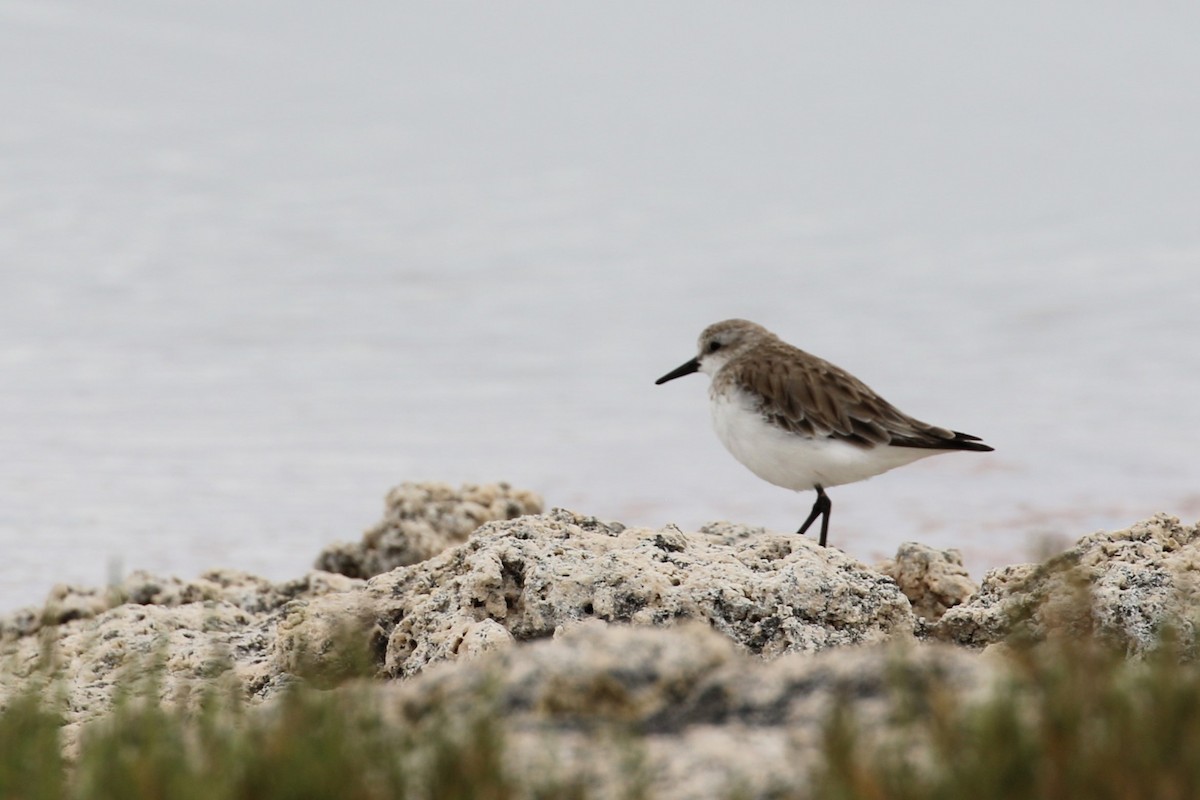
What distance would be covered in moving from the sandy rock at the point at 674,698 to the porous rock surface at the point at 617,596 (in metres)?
1.69

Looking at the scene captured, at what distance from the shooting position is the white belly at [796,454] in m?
8.12

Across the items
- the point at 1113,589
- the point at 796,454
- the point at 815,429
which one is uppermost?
the point at 815,429

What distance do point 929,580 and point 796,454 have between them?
1.68 m

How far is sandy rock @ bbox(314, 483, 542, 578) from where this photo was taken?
319 inches

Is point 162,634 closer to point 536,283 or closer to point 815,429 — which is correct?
point 815,429

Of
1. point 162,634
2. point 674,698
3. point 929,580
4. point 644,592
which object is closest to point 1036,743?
point 674,698

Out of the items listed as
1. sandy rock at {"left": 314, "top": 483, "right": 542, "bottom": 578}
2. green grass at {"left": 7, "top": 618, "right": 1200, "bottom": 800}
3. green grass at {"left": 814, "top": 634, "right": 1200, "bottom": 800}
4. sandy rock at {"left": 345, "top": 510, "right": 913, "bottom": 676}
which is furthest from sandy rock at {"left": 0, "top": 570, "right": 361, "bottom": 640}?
green grass at {"left": 814, "top": 634, "right": 1200, "bottom": 800}

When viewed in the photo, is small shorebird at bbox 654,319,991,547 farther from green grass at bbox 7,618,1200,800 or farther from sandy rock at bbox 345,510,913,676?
green grass at bbox 7,618,1200,800

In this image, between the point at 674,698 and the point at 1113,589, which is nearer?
the point at 674,698

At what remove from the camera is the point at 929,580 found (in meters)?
6.54

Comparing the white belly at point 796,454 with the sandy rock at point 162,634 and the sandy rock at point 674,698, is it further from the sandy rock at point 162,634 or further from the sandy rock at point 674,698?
the sandy rock at point 674,698

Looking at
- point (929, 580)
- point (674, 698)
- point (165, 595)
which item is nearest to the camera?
point (674, 698)

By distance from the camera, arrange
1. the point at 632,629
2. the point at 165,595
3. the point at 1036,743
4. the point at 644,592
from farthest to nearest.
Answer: the point at 165,595
the point at 644,592
the point at 632,629
the point at 1036,743

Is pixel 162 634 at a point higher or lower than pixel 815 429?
lower
